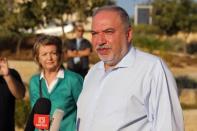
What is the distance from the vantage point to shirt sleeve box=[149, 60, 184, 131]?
3092mm

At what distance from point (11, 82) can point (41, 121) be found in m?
1.63

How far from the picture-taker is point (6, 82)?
4910 mm

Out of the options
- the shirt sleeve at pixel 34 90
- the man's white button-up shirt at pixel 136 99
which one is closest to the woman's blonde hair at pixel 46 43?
the shirt sleeve at pixel 34 90

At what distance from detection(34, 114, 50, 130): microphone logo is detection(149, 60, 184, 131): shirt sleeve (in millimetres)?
528

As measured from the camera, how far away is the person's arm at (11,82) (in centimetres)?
468

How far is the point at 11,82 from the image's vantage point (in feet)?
15.9

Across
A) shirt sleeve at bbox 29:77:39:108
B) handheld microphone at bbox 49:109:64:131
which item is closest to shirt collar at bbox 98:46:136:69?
handheld microphone at bbox 49:109:64:131

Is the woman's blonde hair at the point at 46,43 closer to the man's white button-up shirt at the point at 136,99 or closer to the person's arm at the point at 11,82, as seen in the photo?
the person's arm at the point at 11,82

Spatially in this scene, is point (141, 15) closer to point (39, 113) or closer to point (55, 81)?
point (55, 81)

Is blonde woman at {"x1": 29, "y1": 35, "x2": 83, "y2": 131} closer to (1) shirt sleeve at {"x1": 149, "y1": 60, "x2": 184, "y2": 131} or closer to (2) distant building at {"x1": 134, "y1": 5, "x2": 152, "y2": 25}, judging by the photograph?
(1) shirt sleeve at {"x1": 149, "y1": 60, "x2": 184, "y2": 131}

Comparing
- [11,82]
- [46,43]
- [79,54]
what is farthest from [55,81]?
[79,54]

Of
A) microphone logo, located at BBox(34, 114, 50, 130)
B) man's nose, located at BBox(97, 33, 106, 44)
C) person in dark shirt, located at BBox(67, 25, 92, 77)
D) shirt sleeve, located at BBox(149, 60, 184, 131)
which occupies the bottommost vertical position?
person in dark shirt, located at BBox(67, 25, 92, 77)

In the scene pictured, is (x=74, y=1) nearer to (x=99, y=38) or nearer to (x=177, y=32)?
(x=99, y=38)

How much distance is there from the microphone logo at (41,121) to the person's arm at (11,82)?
1.35 meters
